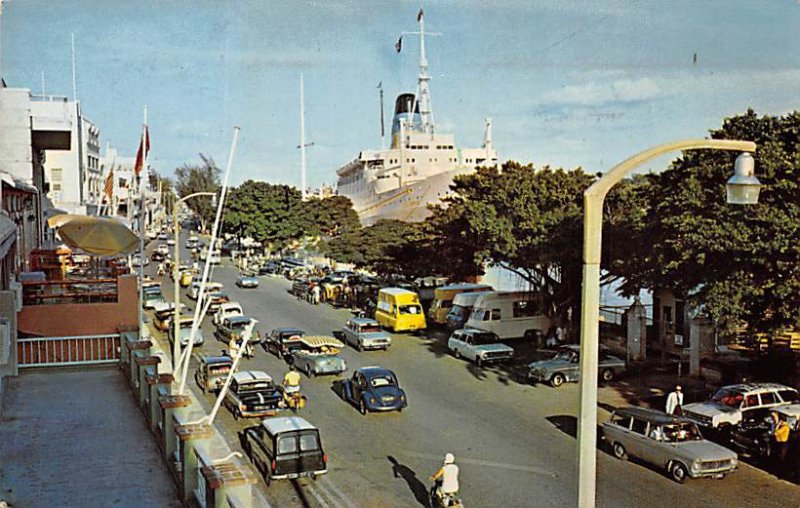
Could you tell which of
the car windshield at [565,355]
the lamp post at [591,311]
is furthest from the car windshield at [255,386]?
the lamp post at [591,311]

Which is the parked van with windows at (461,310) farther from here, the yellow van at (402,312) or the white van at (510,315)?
the white van at (510,315)

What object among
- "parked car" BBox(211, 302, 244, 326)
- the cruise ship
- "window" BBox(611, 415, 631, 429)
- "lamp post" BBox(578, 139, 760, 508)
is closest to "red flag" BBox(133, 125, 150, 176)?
"parked car" BBox(211, 302, 244, 326)

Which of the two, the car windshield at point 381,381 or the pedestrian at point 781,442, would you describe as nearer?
the pedestrian at point 781,442

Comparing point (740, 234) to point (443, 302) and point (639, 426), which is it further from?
Answer: point (443, 302)

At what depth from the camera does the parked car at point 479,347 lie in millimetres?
21578

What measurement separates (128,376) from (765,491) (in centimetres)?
1041

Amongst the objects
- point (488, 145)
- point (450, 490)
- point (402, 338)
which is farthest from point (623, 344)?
point (488, 145)

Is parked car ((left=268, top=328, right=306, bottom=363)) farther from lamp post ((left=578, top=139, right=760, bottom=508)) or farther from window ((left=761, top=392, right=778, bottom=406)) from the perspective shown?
Answer: lamp post ((left=578, top=139, right=760, bottom=508))

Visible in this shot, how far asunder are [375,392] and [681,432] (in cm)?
656

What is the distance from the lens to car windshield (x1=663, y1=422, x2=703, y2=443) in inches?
490

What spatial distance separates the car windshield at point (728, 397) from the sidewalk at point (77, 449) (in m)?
11.1

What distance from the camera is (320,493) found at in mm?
11609

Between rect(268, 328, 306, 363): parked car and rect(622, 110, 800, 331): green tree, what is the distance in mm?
10454

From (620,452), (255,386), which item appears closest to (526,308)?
(255,386)
